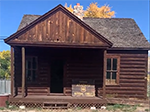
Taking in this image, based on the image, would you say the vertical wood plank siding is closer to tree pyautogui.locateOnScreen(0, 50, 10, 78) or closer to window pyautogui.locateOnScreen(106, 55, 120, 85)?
window pyautogui.locateOnScreen(106, 55, 120, 85)

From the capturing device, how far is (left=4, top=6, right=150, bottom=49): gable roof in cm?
1287

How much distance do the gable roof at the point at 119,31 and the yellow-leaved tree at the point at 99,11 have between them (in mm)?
17957

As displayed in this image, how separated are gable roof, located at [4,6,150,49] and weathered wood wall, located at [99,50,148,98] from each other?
1.80 feet

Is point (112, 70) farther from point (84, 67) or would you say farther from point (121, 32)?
point (121, 32)

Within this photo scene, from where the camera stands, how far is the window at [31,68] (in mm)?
12211

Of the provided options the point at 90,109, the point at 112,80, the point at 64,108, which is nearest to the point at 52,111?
the point at 64,108

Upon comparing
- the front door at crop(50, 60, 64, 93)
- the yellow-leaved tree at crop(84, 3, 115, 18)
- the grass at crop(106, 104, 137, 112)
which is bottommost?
the grass at crop(106, 104, 137, 112)

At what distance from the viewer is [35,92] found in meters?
12.2

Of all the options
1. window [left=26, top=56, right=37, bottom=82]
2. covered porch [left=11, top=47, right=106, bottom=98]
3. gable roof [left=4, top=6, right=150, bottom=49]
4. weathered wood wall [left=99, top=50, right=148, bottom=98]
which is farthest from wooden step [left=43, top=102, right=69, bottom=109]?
gable roof [left=4, top=6, right=150, bottom=49]

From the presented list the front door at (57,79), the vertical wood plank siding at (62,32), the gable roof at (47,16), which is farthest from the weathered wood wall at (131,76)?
the front door at (57,79)

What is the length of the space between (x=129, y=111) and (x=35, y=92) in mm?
5406

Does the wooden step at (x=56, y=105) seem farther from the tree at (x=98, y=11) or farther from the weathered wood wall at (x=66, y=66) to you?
the tree at (x=98, y=11)

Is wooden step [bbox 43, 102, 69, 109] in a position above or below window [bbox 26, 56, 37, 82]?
below

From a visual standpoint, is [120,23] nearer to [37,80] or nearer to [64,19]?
[64,19]
